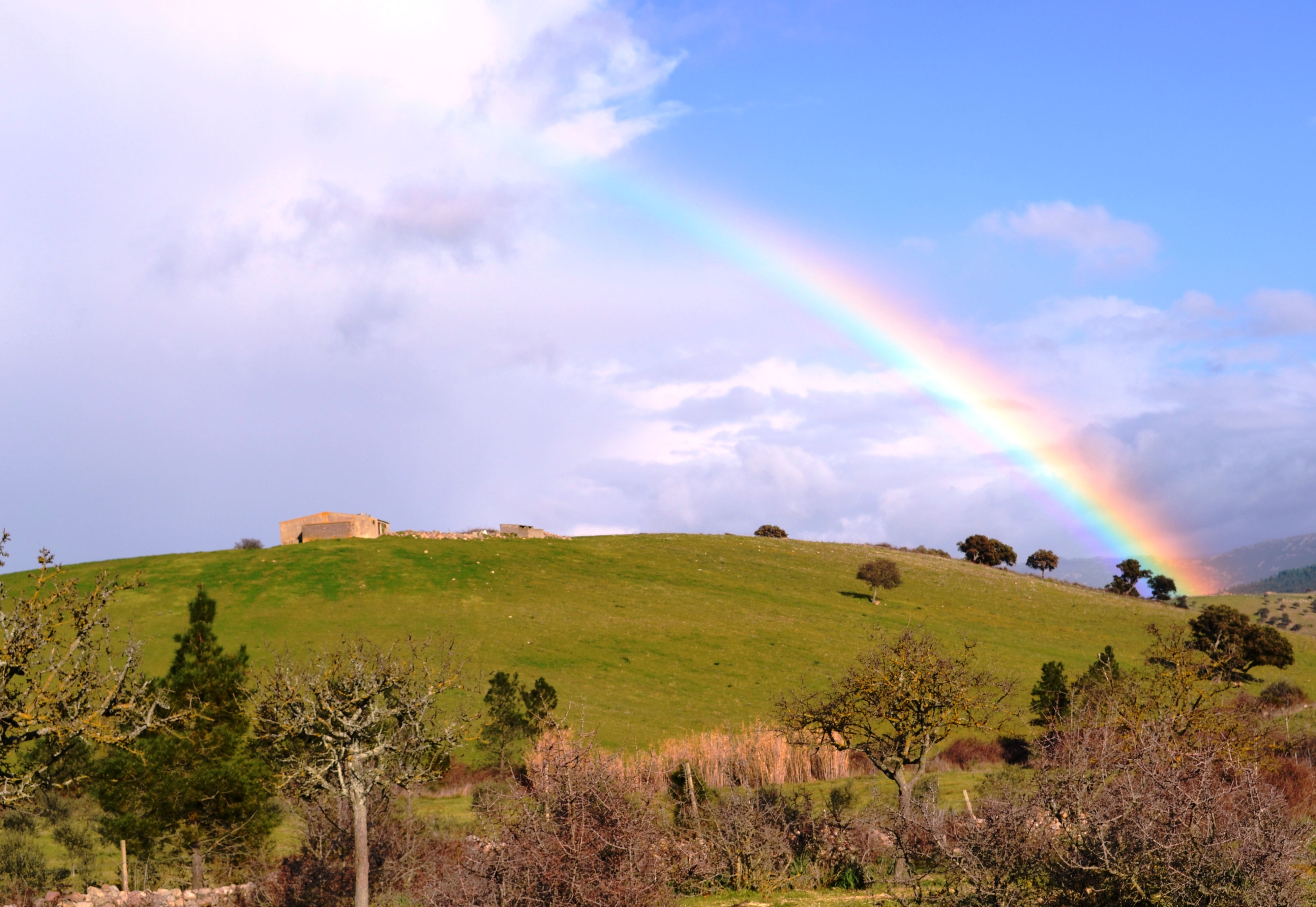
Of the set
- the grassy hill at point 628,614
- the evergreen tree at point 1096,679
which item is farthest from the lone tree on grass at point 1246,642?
the evergreen tree at point 1096,679

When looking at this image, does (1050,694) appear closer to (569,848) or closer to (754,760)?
(754,760)

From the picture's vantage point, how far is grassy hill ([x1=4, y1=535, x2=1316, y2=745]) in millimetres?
66188

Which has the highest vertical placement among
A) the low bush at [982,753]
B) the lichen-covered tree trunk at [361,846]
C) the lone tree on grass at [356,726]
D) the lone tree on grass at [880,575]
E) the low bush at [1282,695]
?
the lone tree on grass at [880,575]

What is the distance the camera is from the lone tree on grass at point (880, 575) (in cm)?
10388

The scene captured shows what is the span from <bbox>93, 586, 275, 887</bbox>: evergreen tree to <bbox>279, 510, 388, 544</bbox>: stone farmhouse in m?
75.6

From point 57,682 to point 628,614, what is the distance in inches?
2605

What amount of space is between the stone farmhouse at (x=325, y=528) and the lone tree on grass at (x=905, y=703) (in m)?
84.7

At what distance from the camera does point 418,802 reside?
40688 mm

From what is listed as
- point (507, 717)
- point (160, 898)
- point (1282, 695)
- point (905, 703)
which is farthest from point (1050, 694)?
point (160, 898)

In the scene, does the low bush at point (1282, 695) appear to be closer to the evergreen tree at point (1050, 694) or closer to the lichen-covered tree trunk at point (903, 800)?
the evergreen tree at point (1050, 694)

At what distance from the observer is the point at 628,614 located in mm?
83125

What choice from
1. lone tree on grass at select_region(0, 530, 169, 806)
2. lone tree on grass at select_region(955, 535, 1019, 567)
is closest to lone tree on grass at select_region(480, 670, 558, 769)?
lone tree on grass at select_region(0, 530, 169, 806)

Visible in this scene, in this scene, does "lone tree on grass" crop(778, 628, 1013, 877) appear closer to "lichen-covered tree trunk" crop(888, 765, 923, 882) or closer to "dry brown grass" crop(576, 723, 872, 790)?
"lichen-covered tree trunk" crop(888, 765, 923, 882)

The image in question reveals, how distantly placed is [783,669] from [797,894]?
49.4 m
